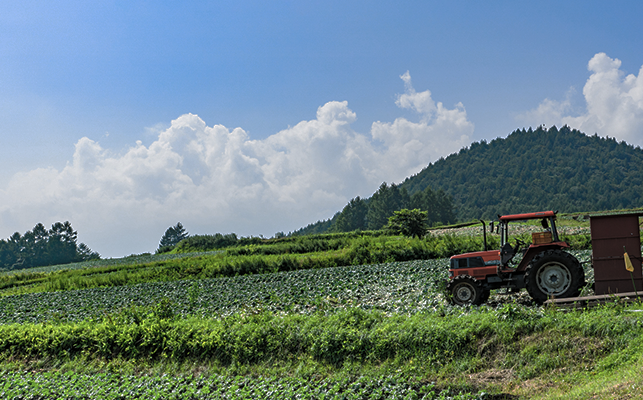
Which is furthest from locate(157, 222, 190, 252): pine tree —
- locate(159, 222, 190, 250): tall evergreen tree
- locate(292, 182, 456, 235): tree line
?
locate(292, 182, 456, 235): tree line

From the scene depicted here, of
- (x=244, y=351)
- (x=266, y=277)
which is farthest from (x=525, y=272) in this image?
(x=266, y=277)

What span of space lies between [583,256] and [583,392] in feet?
52.1

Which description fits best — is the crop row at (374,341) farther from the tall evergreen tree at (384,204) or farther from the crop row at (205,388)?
the tall evergreen tree at (384,204)

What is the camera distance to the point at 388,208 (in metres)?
114

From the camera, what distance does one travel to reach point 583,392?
723 cm

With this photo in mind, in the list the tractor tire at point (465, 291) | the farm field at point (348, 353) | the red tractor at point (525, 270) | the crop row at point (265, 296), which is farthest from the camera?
the crop row at point (265, 296)

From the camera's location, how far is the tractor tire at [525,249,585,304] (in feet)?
37.6

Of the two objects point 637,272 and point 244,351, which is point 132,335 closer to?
point 244,351

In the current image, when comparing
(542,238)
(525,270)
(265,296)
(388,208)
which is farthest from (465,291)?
(388,208)

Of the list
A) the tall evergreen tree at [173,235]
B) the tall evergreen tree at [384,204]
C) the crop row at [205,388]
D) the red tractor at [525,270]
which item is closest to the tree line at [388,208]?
the tall evergreen tree at [384,204]

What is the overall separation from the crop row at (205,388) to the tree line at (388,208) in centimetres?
9877

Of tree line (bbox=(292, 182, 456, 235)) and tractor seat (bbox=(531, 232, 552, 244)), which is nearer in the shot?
tractor seat (bbox=(531, 232, 552, 244))

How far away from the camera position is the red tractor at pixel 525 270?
37.9 feet

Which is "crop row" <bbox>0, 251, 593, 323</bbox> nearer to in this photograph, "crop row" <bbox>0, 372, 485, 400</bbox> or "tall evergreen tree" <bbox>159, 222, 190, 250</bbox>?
"crop row" <bbox>0, 372, 485, 400</bbox>
